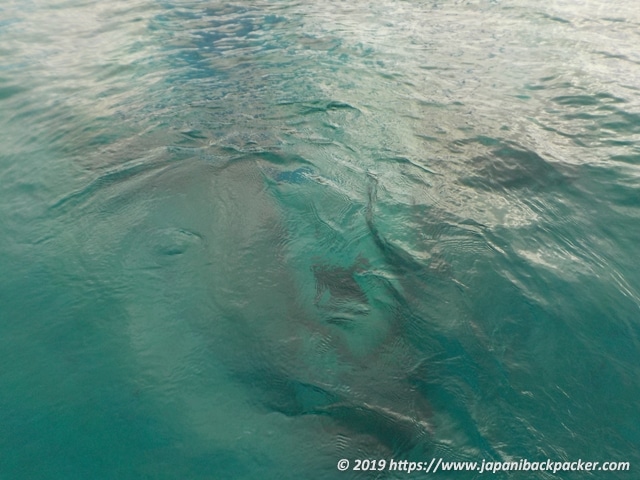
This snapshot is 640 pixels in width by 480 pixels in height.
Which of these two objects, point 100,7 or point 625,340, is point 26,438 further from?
point 100,7

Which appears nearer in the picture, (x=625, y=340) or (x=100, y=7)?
(x=625, y=340)

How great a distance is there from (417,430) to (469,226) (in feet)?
5.92

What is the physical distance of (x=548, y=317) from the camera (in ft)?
11.2

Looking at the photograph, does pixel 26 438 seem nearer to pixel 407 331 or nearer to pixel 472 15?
pixel 407 331

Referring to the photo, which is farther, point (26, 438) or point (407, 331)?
point (407, 331)

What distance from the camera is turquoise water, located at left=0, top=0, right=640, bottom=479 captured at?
2.84 m

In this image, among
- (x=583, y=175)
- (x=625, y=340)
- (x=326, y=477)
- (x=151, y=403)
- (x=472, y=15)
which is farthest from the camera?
(x=472, y=15)

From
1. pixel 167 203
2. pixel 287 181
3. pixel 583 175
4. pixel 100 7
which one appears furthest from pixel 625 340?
pixel 100 7

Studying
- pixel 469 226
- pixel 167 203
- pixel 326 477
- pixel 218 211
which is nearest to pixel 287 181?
pixel 218 211

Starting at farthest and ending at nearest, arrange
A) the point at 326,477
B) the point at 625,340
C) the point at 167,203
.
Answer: the point at 167,203, the point at 625,340, the point at 326,477

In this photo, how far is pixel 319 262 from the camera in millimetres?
3793

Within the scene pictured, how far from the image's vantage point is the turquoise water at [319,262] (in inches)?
112

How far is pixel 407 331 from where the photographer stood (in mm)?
3328

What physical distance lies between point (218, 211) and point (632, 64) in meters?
5.42
